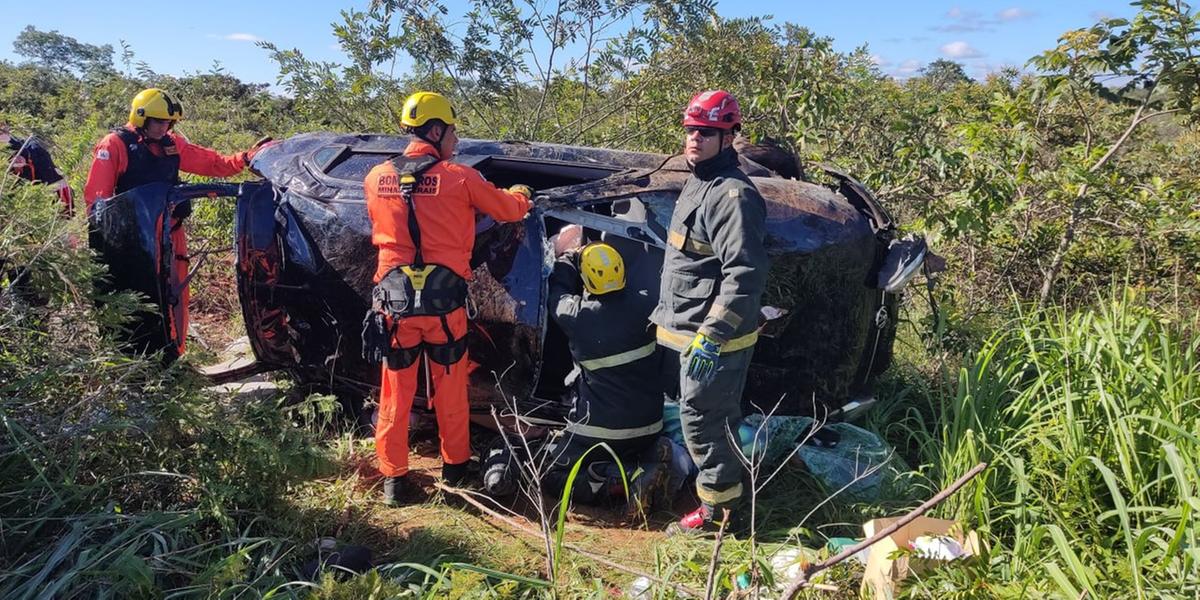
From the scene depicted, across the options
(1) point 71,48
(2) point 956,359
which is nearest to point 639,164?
(2) point 956,359

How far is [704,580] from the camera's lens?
2693 millimetres

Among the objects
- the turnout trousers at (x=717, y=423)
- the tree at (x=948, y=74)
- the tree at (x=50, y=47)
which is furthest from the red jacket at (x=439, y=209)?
the tree at (x=50, y=47)

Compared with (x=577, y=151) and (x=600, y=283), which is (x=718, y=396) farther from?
(x=577, y=151)

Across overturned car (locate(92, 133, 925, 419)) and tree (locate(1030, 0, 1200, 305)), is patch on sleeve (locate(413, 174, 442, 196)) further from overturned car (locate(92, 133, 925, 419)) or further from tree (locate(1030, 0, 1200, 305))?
tree (locate(1030, 0, 1200, 305))

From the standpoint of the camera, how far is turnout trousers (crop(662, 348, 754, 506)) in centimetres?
296

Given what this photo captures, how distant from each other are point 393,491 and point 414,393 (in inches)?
17.5

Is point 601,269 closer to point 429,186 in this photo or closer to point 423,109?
point 429,186

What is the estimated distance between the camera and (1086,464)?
2789 mm

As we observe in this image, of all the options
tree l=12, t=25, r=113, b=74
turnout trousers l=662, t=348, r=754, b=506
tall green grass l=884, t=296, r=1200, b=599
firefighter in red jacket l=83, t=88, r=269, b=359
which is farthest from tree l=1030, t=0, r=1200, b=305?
tree l=12, t=25, r=113, b=74

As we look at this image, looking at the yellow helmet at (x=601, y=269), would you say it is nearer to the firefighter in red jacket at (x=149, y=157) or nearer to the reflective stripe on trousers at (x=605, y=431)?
the reflective stripe on trousers at (x=605, y=431)

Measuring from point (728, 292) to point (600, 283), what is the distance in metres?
0.59

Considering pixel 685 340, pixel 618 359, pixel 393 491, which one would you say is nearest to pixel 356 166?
pixel 393 491

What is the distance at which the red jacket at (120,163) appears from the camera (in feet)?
14.2

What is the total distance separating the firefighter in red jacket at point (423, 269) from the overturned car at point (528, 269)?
0.19 metres
